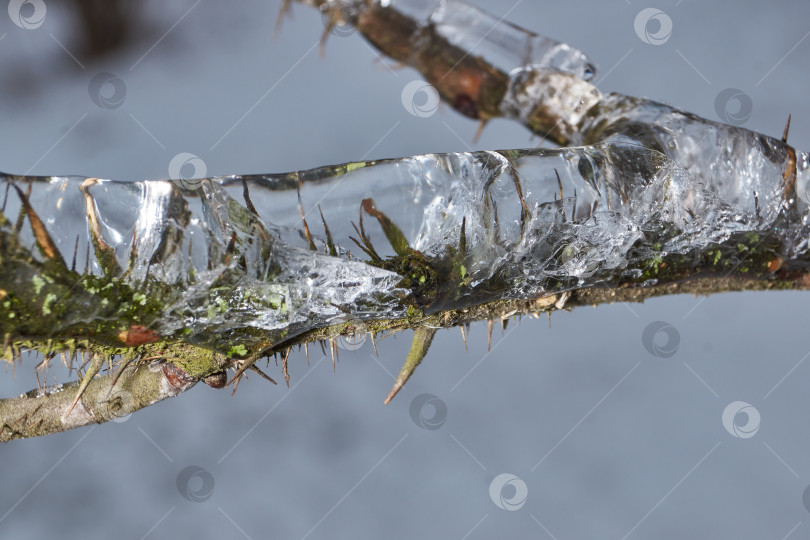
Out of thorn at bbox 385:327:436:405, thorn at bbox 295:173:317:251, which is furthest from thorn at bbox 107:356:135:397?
thorn at bbox 385:327:436:405

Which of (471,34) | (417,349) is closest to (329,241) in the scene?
(417,349)

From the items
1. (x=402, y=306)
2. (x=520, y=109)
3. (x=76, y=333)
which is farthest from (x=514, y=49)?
(x=76, y=333)

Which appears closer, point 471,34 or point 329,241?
point 329,241

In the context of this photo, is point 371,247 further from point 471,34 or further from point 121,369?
point 471,34

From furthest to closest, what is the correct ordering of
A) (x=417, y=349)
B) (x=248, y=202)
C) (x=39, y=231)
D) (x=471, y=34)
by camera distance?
1. (x=471, y=34)
2. (x=417, y=349)
3. (x=248, y=202)
4. (x=39, y=231)

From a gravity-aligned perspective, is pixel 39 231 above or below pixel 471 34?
below

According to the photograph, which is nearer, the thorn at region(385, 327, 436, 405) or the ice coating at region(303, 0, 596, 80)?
the thorn at region(385, 327, 436, 405)

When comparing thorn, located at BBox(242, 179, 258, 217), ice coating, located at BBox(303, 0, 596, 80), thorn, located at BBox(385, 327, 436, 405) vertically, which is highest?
ice coating, located at BBox(303, 0, 596, 80)

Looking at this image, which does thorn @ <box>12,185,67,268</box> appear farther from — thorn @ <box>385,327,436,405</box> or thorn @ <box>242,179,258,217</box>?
thorn @ <box>385,327,436,405</box>

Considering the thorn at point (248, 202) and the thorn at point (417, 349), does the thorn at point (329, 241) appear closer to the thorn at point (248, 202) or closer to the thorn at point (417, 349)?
the thorn at point (248, 202)
